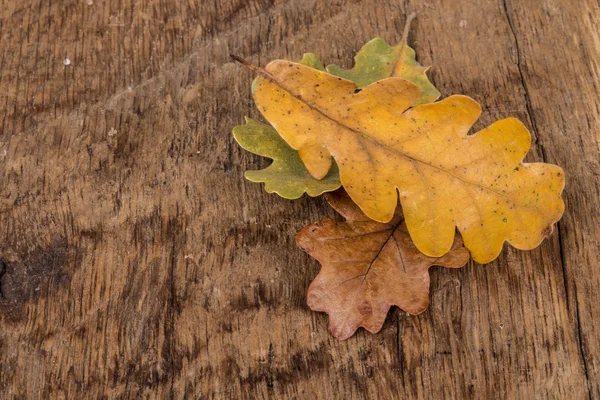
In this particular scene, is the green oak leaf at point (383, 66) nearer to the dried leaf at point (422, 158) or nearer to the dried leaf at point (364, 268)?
the dried leaf at point (422, 158)

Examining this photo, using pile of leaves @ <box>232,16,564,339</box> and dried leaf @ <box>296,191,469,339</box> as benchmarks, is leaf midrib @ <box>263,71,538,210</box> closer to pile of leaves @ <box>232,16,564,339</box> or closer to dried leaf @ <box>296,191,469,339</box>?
pile of leaves @ <box>232,16,564,339</box>

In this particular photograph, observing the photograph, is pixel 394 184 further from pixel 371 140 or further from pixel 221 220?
pixel 221 220

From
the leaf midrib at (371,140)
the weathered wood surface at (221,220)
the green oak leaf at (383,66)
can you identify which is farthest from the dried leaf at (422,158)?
the green oak leaf at (383,66)

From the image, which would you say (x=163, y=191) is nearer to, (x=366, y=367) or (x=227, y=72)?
(x=227, y=72)

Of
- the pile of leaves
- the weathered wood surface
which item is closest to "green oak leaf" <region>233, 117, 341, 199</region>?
the pile of leaves

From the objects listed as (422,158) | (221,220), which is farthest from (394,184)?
(221,220)

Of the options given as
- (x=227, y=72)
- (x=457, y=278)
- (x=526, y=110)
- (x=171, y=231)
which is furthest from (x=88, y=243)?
(x=526, y=110)

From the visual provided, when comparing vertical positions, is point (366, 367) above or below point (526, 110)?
below
